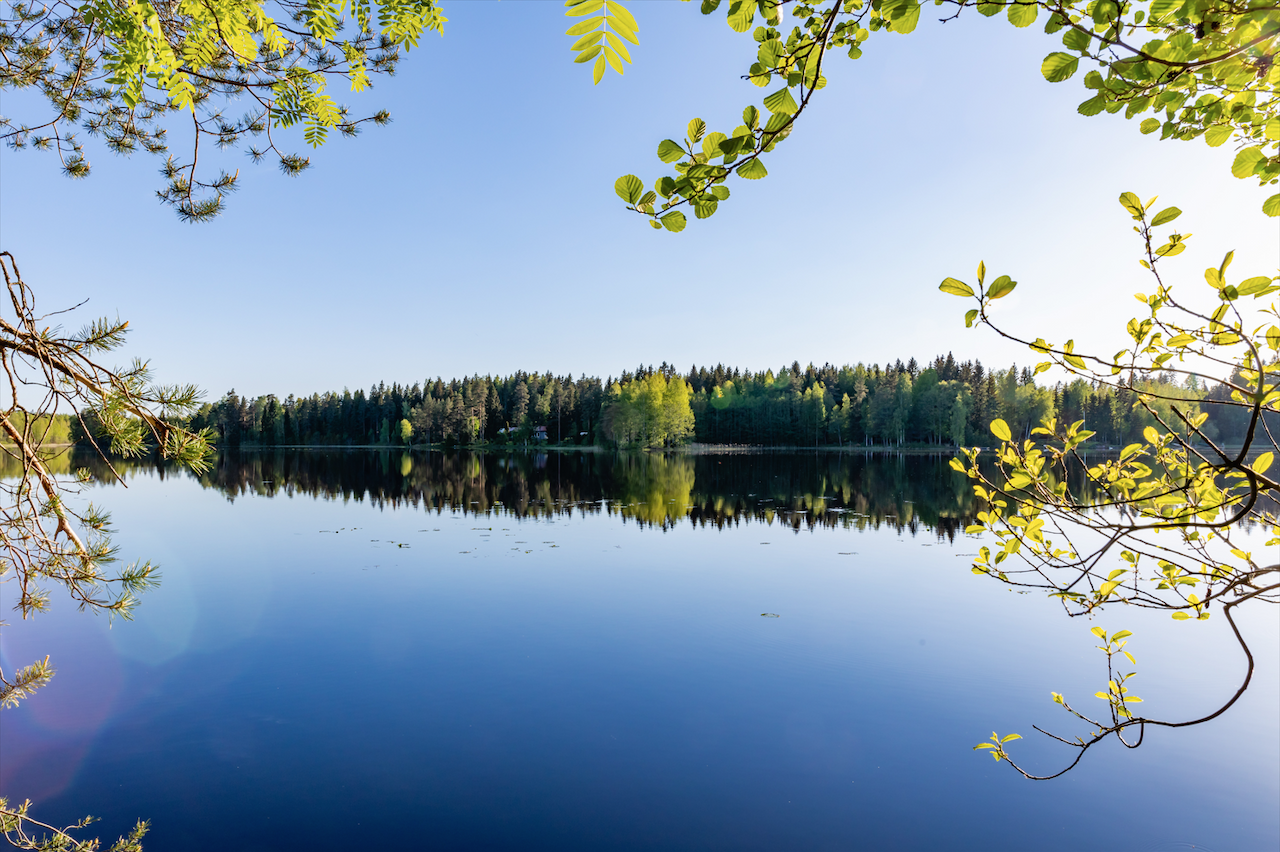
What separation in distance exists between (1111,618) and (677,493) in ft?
68.3

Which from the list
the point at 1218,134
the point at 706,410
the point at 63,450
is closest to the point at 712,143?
the point at 1218,134

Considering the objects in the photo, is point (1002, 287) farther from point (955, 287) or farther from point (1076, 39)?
point (1076, 39)

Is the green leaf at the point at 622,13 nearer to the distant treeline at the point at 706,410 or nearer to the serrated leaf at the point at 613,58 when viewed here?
the serrated leaf at the point at 613,58

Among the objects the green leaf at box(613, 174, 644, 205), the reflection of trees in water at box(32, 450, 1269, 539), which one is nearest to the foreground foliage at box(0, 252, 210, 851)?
the green leaf at box(613, 174, 644, 205)

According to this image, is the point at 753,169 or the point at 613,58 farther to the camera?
the point at 753,169

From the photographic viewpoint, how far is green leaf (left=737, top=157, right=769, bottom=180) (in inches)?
58.8

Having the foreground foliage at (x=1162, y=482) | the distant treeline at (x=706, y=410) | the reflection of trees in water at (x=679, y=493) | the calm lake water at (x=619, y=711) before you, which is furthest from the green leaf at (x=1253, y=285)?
the distant treeline at (x=706, y=410)

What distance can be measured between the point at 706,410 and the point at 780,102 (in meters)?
97.3

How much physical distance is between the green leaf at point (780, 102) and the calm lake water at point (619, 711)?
6.04 metres

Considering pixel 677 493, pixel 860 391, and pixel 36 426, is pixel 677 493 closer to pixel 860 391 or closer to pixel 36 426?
pixel 36 426

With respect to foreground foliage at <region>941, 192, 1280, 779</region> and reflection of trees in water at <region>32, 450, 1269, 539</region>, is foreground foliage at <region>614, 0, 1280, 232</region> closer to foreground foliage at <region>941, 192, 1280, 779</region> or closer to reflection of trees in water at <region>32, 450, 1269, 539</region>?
foreground foliage at <region>941, 192, 1280, 779</region>

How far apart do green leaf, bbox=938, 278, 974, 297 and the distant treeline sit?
6548cm

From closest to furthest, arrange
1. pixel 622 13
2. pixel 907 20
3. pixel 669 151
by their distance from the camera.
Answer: pixel 622 13, pixel 669 151, pixel 907 20

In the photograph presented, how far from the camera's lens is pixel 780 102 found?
142 centimetres
